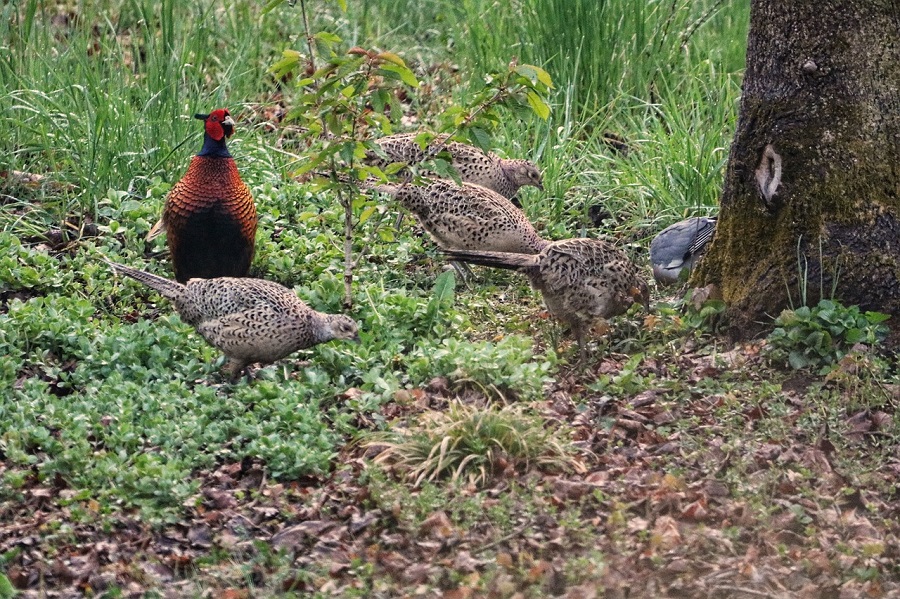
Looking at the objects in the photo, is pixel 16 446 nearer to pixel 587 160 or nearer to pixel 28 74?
pixel 28 74

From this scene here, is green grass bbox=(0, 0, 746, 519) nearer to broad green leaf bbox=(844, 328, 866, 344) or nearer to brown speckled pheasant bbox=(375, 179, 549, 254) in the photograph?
brown speckled pheasant bbox=(375, 179, 549, 254)

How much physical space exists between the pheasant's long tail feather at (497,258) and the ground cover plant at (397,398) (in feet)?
0.93

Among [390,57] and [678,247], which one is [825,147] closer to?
[678,247]

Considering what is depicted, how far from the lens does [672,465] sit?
15.3 ft

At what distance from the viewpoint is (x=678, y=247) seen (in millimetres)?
6281

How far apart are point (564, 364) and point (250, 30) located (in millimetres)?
4119

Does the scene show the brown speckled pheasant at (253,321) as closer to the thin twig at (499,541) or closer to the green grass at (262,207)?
the green grass at (262,207)

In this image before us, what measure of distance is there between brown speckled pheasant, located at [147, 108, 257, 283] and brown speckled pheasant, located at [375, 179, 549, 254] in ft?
2.89

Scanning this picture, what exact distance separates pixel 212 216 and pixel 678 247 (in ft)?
7.76

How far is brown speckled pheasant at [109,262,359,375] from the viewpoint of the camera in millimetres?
5207

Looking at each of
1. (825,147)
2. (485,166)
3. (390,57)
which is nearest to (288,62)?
(390,57)

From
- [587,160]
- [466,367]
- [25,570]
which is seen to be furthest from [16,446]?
[587,160]

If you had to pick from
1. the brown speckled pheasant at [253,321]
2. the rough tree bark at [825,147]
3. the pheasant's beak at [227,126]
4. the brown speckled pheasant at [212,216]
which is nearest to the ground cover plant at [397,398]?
the brown speckled pheasant at [253,321]

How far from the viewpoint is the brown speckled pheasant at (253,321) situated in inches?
205
